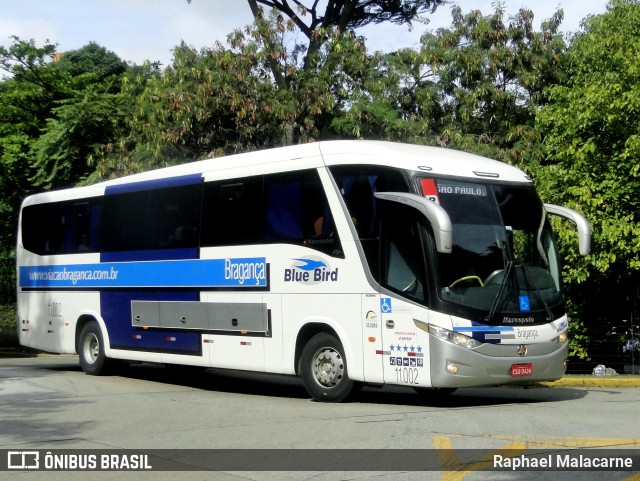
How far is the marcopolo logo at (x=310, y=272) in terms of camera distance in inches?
569

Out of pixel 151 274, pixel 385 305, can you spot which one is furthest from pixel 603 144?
pixel 385 305

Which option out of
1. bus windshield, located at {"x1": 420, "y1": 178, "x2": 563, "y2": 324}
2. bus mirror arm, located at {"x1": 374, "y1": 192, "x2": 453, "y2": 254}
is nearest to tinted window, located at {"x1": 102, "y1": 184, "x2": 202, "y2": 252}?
bus mirror arm, located at {"x1": 374, "y1": 192, "x2": 453, "y2": 254}

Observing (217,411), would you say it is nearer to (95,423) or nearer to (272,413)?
(272,413)

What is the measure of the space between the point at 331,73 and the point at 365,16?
6.91 meters

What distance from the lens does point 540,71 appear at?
85.5ft

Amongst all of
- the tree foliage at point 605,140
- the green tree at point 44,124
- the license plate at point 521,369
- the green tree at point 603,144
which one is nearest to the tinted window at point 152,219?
the license plate at point 521,369

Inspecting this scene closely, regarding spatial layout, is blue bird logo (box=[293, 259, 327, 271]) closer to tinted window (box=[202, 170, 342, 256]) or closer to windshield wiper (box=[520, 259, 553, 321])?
tinted window (box=[202, 170, 342, 256])

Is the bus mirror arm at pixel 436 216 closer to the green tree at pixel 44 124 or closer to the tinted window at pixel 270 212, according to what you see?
the tinted window at pixel 270 212

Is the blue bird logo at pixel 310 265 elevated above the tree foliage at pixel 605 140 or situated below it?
below

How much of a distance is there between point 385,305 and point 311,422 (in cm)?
223

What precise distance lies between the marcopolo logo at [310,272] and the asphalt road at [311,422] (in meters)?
1.72

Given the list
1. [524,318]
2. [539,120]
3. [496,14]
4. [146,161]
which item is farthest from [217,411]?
[496,14]

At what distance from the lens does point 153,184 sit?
18.2 m

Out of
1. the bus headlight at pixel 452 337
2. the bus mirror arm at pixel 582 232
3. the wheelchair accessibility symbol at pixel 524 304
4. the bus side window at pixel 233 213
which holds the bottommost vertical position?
the bus headlight at pixel 452 337
